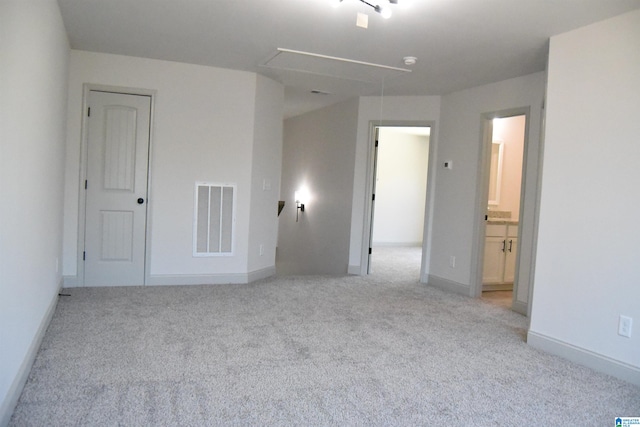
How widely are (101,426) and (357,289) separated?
11.2 ft

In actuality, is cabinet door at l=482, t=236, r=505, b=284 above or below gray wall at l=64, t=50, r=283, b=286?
below

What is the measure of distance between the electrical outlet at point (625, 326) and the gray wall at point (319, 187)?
353 centimetres

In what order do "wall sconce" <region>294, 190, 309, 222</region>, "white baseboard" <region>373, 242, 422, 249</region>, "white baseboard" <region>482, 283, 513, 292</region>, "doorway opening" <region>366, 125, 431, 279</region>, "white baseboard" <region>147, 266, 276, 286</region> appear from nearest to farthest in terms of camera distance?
1. "white baseboard" <region>147, 266, 276, 286</region>
2. "white baseboard" <region>482, 283, 513, 292</region>
3. "wall sconce" <region>294, 190, 309, 222</region>
4. "white baseboard" <region>373, 242, 422, 249</region>
5. "doorway opening" <region>366, 125, 431, 279</region>

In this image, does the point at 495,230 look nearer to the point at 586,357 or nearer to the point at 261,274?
the point at 586,357

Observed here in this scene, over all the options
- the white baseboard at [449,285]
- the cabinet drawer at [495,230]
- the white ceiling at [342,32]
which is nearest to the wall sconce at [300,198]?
the white baseboard at [449,285]

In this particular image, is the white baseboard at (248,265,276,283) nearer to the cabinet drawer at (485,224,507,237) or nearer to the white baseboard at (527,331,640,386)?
the cabinet drawer at (485,224,507,237)

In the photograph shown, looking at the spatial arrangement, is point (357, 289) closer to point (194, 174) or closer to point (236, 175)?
point (236, 175)

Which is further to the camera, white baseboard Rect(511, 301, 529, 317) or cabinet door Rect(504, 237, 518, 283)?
cabinet door Rect(504, 237, 518, 283)

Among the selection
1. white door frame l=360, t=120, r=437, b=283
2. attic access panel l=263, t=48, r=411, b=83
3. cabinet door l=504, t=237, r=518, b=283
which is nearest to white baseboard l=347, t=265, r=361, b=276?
white door frame l=360, t=120, r=437, b=283

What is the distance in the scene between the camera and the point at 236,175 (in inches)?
199

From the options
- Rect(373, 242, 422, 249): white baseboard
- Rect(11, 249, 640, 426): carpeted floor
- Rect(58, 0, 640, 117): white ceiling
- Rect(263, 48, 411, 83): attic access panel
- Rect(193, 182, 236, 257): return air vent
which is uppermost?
Rect(58, 0, 640, 117): white ceiling

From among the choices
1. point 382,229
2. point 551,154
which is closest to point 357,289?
point 551,154

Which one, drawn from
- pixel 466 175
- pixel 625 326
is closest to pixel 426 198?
pixel 466 175

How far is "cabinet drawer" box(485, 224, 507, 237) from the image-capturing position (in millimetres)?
5258
